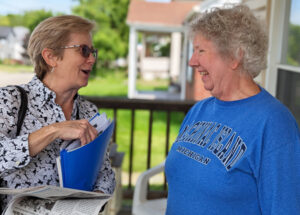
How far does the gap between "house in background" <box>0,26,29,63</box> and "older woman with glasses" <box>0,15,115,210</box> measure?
14832mm

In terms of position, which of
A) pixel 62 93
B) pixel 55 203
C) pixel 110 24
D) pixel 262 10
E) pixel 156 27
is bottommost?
pixel 55 203

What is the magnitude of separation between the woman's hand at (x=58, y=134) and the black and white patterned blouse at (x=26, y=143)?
28 mm

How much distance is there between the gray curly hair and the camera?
154cm

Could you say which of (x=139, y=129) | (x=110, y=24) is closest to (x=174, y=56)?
(x=110, y=24)

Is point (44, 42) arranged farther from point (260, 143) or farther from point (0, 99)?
point (260, 143)

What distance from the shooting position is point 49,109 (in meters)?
1.62

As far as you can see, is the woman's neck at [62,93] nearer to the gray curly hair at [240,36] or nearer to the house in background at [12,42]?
the gray curly hair at [240,36]

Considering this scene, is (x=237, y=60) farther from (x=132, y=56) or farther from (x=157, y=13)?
(x=157, y=13)

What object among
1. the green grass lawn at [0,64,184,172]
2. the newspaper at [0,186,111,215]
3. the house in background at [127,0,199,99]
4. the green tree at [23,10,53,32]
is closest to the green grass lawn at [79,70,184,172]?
the green grass lawn at [0,64,184,172]

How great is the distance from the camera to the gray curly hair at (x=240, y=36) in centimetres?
154

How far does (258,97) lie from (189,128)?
1.24ft

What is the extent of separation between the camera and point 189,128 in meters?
1.78

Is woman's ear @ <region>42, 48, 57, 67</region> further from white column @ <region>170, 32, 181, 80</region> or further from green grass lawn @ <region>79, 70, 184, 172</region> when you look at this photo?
white column @ <region>170, 32, 181, 80</region>

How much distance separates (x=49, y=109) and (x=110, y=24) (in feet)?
64.2
